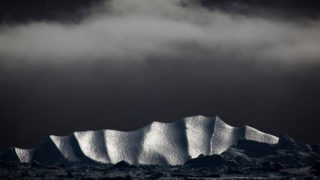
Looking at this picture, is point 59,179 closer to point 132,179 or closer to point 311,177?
point 132,179

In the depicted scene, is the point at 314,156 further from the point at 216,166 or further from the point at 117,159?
the point at 117,159

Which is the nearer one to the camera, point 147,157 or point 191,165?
point 191,165

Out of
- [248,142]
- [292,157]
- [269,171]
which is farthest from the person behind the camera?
[248,142]

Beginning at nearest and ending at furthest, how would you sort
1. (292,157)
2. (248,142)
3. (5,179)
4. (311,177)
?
(5,179)
(311,177)
(292,157)
(248,142)

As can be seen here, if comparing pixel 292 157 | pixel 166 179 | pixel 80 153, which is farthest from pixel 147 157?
pixel 166 179

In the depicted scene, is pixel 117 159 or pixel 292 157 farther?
pixel 117 159

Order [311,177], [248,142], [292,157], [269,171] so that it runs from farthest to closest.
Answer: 1. [248,142]
2. [292,157]
3. [269,171]
4. [311,177]

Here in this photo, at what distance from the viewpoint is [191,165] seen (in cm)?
16500

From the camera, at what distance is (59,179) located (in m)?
102

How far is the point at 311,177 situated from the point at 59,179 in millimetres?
51199

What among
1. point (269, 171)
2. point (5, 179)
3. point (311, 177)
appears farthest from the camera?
point (269, 171)

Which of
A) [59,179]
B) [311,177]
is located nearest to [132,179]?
[59,179]

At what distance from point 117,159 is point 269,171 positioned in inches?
3182

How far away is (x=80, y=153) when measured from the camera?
642 feet
